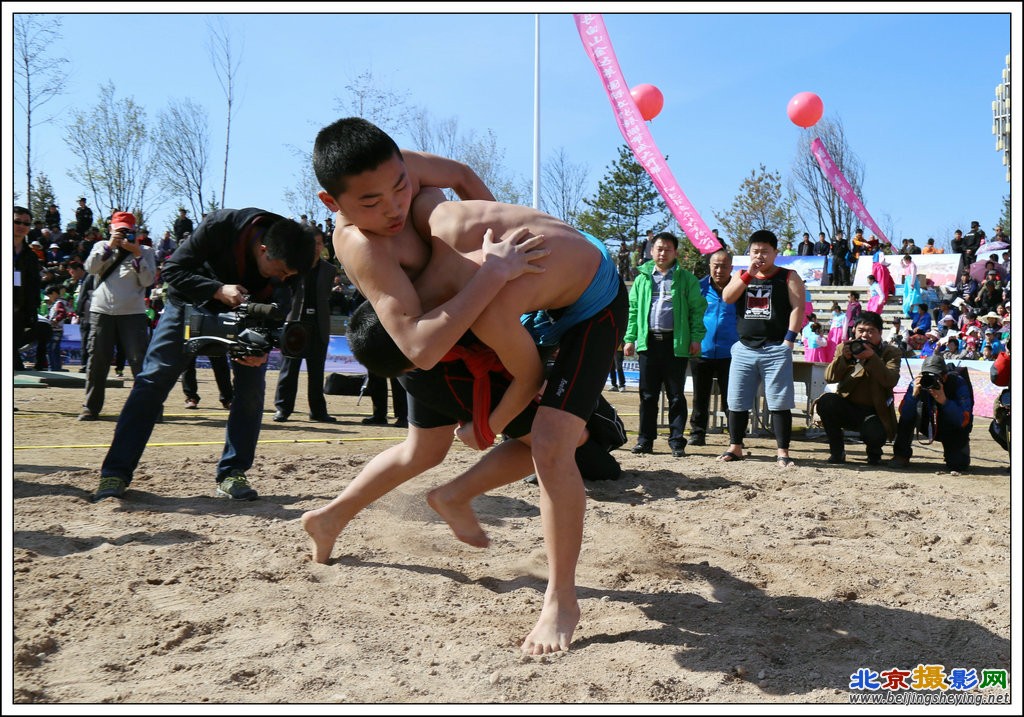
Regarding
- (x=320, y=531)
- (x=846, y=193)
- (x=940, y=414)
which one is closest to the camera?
(x=320, y=531)

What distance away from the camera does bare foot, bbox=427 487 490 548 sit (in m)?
3.03

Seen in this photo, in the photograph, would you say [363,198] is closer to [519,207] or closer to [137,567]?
[519,207]

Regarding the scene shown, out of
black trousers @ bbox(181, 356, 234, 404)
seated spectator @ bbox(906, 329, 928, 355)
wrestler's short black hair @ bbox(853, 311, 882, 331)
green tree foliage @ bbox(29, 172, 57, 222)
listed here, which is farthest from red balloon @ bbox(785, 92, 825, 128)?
green tree foliage @ bbox(29, 172, 57, 222)

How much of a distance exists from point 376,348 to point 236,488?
1895 millimetres

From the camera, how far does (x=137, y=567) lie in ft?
10.0

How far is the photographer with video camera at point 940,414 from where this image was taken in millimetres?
5914

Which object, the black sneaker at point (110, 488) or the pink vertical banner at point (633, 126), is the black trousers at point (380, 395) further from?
the pink vertical banner at point (633, 126)

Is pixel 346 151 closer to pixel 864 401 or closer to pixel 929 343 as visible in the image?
pixel 864 401

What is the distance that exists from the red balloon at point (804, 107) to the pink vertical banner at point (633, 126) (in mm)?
2508

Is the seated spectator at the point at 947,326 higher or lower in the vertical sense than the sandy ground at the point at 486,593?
higher

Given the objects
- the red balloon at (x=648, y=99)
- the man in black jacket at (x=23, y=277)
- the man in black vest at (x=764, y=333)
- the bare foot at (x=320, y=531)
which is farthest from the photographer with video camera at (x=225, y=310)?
the red balloon at (x=648, y=99)

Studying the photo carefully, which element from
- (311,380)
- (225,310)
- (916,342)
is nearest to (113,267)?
(311,380)

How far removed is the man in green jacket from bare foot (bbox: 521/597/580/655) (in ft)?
13.2

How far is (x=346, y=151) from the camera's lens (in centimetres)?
239
